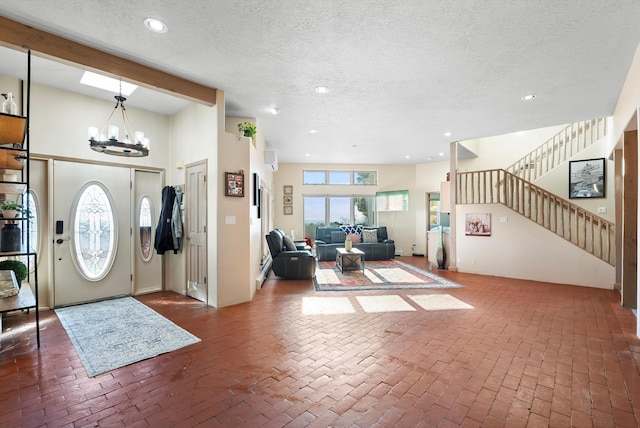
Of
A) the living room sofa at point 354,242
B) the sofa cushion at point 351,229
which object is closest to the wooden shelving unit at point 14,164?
the living room sofa at point 354,242

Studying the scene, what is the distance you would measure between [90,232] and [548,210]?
811cm

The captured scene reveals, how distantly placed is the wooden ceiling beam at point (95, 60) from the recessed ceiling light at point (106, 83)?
1.85 feet

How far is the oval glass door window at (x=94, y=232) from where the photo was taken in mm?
4145

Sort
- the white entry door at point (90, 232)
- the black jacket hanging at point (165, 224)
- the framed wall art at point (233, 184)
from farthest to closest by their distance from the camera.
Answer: the black jacket hanging at point (165, 224) < the framed wall art at point (233, 184) < the white entry door at point (90, 232)

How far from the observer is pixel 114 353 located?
8.90ft

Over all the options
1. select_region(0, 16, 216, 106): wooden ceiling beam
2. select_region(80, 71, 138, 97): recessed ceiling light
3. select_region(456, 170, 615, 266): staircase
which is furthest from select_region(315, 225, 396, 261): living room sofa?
select_region(80, 71, 138, 97): recessed ceiling light

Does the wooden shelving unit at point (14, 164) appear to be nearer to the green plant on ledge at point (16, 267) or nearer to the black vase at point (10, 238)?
the black vase at point (10, 238)

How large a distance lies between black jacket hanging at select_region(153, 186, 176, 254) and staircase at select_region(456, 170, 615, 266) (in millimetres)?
5946

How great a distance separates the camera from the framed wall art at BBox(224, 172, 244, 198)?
4105mm

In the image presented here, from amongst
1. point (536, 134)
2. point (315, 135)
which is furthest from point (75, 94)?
point (536, 134)

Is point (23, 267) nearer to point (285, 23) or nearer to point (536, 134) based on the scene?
point (285, 23)

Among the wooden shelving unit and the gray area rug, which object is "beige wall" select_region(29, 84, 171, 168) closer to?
the wooden shelving unit

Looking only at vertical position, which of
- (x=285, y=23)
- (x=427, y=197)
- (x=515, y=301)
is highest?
(x=285, y=23)

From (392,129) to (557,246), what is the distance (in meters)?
3.91
